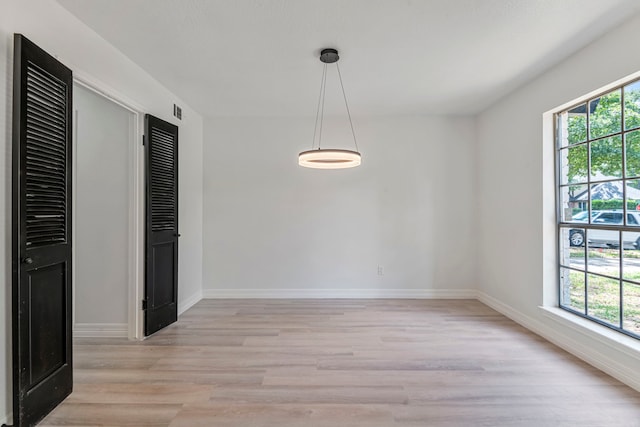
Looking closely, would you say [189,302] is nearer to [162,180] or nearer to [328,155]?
[162,180]

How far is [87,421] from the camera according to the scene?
193 centimetres

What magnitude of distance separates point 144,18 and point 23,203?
1.49 metres

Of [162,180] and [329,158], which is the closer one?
[329,158]

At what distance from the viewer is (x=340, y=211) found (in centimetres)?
469

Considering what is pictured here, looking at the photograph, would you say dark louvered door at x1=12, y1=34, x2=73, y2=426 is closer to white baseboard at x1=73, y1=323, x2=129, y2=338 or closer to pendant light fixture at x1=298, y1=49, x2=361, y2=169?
white baseboard at x1=73, y1=323, x2=129, y2=338

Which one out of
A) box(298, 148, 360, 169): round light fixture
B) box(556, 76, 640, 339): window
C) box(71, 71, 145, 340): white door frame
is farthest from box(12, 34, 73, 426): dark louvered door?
box(556, 76, 640, 339): window

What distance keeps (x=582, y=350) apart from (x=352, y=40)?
3.20 metres

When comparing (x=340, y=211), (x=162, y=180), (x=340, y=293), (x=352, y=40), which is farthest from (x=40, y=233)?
(x=340, y=293)

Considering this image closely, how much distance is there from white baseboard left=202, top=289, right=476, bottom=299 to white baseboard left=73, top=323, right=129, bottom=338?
1.49 meters

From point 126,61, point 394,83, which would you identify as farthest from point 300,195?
point 126,61

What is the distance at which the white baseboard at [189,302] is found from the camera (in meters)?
3.98

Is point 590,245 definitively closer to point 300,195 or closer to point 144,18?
point 300,195

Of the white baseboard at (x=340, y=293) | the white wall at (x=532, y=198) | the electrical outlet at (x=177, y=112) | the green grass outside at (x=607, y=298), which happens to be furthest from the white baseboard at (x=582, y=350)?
the electrical outlet at (x=177, y=112)

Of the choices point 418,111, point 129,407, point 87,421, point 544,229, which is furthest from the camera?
point 418,111
